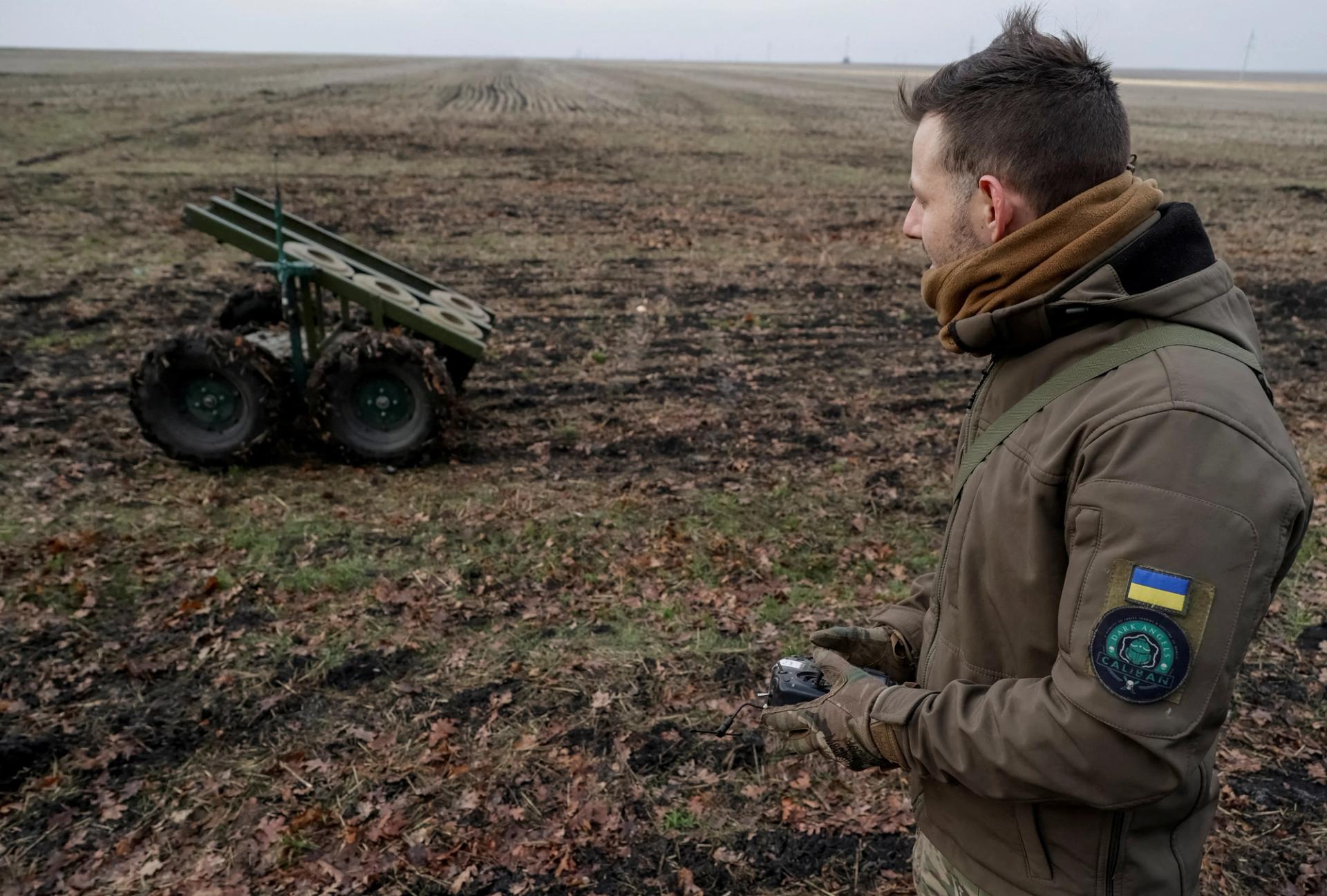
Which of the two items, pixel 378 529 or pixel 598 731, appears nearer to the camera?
pixel 598 731

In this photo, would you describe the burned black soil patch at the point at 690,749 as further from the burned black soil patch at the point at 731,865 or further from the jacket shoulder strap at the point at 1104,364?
the jacket shoulder strap at the point at 1104,364

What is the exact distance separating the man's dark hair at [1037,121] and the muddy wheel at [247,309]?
25.5 feet

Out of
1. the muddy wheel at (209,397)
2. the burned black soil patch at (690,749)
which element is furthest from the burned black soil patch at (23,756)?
the muddy wheel at (209,397)

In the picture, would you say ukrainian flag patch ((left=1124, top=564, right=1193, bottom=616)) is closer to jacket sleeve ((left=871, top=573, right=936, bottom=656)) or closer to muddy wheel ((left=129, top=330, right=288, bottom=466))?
jacket sleeve ((left=871, top=573, right=936, bottom=656))

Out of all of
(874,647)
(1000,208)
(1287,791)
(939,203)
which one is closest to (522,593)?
(874,647)

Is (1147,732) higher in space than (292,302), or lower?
higher

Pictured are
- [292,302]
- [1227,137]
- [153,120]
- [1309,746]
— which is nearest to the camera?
[1309,746]

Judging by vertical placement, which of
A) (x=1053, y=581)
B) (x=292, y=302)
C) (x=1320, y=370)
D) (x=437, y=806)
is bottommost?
(x=437, y=806)

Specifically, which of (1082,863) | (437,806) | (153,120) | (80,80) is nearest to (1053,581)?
(1082,863)

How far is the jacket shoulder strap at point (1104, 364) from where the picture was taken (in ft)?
5.35

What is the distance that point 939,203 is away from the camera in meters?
1.86

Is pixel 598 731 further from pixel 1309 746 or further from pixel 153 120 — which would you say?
pixel 153 120

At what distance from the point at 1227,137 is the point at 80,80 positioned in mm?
50070

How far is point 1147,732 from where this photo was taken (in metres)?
1.52
